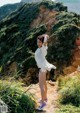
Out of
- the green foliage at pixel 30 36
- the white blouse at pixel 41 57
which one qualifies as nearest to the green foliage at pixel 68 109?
the white blouse at pixel 41 57

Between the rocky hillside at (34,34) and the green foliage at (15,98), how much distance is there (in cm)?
1289

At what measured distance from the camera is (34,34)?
104ft

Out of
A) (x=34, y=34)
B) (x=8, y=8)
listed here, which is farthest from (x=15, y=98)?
(x=8, y=8)

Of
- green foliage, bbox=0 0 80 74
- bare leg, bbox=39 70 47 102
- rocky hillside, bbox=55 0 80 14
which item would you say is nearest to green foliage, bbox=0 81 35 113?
bare leg, bbox=39 70 47 102

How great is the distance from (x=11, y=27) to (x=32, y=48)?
8.00 m

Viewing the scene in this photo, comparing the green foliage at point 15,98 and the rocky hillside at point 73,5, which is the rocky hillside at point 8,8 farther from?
the green foliage at point 15,98

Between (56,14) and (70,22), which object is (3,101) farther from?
(56,14)

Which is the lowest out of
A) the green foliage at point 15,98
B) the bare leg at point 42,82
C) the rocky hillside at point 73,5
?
the green foliage at point 15,98

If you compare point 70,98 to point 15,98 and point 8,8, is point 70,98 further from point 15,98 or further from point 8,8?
point 8,8

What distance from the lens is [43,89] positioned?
8.09 metres

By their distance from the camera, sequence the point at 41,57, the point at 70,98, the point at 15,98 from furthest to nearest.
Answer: the point at 70,98
the point at 41,57
the point at 15,98

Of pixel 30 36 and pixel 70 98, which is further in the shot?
pixel 30 36

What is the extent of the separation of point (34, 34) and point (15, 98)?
24.4 metres

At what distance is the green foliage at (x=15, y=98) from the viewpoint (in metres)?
7.41
